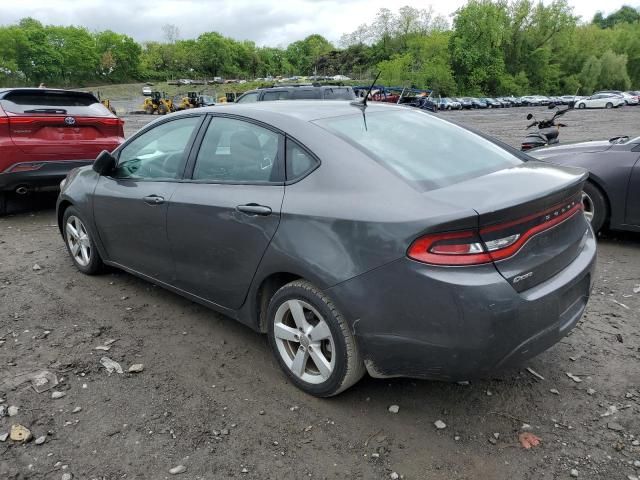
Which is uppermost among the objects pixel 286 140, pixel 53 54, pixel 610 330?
pixel 53 54

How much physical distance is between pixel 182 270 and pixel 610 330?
298cm

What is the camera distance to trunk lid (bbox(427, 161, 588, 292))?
2.29m

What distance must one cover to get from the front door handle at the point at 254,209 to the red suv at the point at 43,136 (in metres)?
4.54

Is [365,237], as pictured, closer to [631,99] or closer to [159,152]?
[159,152]

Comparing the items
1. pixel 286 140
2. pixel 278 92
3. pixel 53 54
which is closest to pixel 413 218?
pixel 286 140

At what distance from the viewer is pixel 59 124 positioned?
21.6ft

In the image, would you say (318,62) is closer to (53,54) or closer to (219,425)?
(53,54)

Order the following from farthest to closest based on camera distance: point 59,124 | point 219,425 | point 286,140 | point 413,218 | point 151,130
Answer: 1. point 59,124
2. point 151,130
3. point 286,140
4. point 219,425
5. point 413,218

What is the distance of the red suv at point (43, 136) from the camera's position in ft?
20.5

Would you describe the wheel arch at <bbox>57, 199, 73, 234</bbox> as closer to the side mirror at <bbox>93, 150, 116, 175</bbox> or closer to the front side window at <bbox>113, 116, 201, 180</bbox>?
the side mirror at <bbox>93, 150, 116, 175</bbox>

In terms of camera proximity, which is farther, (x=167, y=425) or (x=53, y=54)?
(x=53, y=54)

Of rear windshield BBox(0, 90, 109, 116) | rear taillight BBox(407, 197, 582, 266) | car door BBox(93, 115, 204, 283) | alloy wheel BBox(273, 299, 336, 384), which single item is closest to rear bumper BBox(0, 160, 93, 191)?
rear windshield BBox(0, 90, 109, 116)

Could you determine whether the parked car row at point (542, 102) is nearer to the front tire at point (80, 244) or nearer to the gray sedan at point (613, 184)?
the gray sedan at point (613, 184)

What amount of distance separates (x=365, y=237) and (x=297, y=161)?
70 cm
